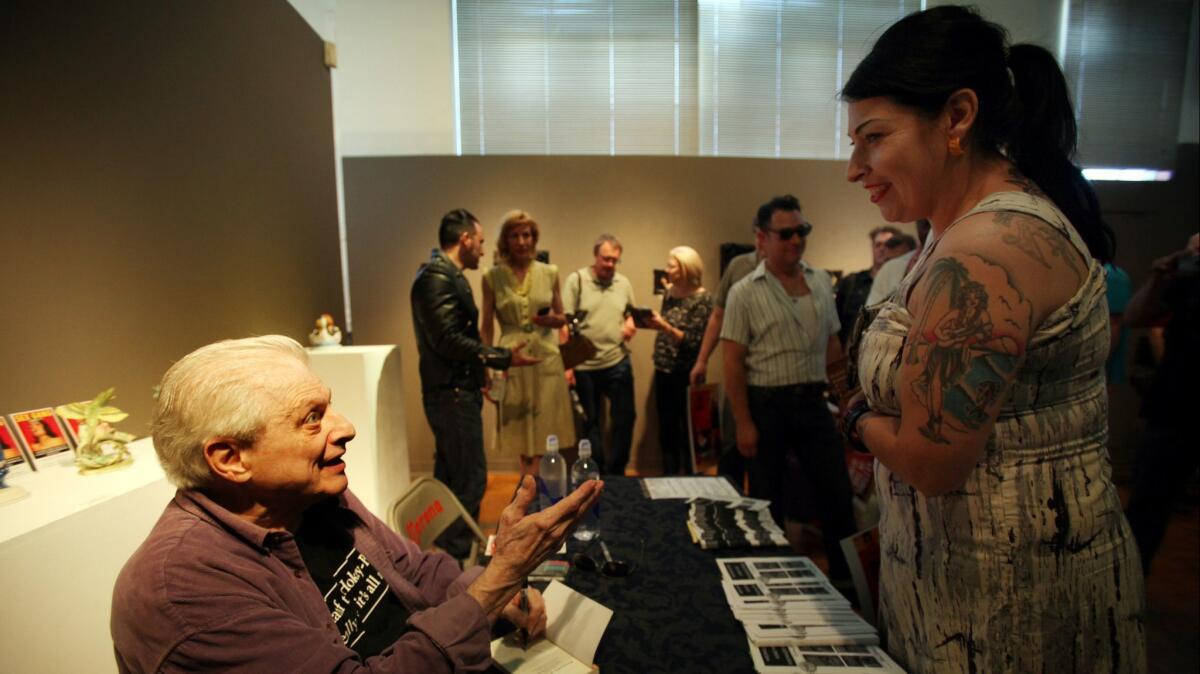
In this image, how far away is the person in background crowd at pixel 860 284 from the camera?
12.1 ft

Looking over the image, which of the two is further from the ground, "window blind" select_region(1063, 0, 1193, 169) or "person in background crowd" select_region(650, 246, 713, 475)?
"window blind" select_region(1063, 0, 1193, 169)

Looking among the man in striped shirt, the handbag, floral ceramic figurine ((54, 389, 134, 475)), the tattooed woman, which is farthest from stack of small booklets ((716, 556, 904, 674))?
the handbag

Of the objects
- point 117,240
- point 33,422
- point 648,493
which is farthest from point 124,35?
point 648,493

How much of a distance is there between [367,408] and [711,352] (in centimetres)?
231

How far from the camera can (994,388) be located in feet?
2.57

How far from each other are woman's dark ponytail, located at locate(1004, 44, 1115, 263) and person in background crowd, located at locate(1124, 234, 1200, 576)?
7.11 ft

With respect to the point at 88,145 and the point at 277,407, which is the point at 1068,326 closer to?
the point at 277,407

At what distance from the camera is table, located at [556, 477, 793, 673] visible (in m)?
1.11

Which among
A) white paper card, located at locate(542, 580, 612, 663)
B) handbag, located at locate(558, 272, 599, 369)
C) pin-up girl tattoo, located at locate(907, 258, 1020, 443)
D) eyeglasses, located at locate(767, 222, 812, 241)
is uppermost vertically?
eyeglasses, located at locate(767, 222, 812, 241)

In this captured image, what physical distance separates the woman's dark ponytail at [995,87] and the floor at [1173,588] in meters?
2.64

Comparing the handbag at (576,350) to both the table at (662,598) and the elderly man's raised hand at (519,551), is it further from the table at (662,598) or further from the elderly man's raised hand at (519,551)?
the elderly man's raised hand at (519,551)

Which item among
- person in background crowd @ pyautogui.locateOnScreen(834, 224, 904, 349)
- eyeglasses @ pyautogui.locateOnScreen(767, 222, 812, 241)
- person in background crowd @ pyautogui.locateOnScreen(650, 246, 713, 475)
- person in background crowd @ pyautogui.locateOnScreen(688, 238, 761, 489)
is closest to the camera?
eyeglasses @ pyautogui.locateOnScreen(767, 222, 812, 241)

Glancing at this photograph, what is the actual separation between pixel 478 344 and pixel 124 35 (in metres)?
1.80

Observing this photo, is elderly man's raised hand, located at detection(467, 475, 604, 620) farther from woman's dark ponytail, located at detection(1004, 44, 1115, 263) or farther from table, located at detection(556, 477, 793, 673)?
woman's dark ponytail, located at detection(1004, 44, 1115, 263)
